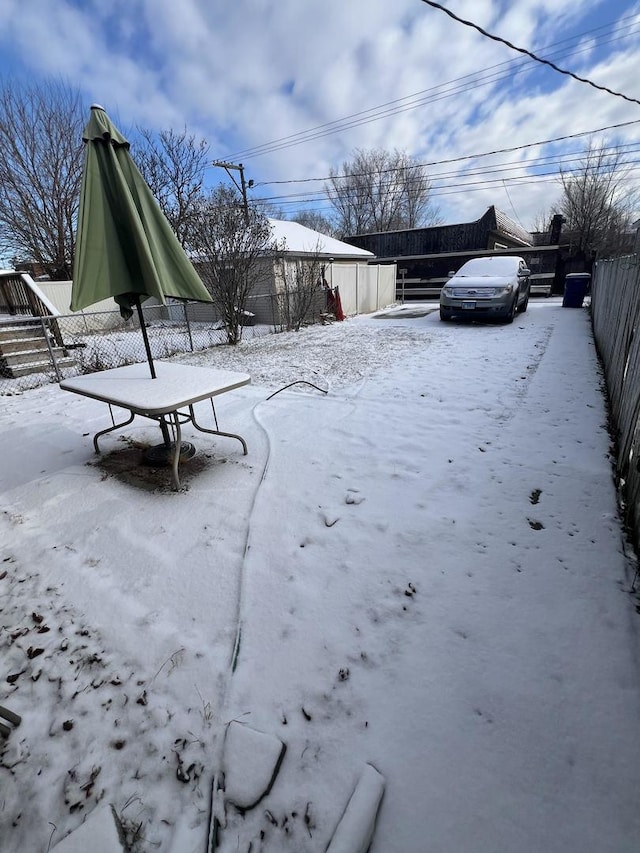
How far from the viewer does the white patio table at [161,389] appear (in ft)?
8.93

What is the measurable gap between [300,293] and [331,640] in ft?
35.8

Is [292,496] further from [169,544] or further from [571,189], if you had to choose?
[571,189]

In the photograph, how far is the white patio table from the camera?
2723 mm

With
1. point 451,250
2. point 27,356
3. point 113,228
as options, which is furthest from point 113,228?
point 451,250

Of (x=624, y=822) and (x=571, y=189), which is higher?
(x=571, y=189)

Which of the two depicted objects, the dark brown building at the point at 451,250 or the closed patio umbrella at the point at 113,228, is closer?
the closed patio umbrella at the point at 113,228

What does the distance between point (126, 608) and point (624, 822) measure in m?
2.11

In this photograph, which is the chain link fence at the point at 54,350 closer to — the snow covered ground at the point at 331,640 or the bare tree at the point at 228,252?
the bare tree at the point at 228,252

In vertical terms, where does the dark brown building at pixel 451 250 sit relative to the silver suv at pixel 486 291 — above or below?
above

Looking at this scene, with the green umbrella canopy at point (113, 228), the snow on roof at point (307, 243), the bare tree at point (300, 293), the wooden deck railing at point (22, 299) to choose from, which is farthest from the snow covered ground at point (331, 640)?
the snow on roof at point (307, 243)

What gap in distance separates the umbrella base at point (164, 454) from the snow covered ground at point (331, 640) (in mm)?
134

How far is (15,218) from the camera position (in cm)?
1473

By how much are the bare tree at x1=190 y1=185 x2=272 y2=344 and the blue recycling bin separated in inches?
395

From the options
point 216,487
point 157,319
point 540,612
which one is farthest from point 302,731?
point 157,319
